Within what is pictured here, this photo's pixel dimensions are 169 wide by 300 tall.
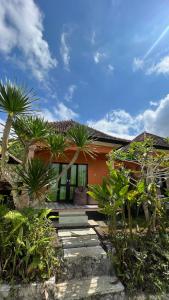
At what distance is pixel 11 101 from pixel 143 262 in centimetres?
600

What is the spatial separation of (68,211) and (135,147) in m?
4.37

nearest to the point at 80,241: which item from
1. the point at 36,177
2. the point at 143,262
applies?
the point at 143,262

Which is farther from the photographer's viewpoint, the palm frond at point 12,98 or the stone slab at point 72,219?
the stone slab at point 72,219

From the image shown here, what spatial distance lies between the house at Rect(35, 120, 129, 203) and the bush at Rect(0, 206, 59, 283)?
5.20 m

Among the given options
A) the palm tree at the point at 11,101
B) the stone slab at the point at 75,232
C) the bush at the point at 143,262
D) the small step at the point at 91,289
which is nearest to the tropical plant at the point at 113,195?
the bush at the point at 143,262

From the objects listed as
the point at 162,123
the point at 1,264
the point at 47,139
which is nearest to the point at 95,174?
the point at 47,139

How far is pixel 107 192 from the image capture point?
6113mm

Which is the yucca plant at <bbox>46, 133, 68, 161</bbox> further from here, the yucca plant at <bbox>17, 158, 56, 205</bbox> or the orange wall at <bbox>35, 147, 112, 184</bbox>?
the orange wall at <bbox>35, 147, 112, 184</bbox>

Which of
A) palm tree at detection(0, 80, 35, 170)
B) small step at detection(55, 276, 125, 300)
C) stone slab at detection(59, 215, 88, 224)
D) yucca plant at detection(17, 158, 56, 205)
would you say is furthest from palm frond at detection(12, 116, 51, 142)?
stone slab at detection(59, 215, 88, 224)

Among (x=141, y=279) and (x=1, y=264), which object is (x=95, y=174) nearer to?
(x=141, y=279)

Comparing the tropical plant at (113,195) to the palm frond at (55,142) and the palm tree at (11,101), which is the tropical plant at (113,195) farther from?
the palm tree at (11,101)

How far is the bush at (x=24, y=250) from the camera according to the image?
4160mm

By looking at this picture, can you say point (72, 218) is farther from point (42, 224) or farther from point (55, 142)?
point (55, 142)

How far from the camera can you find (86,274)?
192 inches
